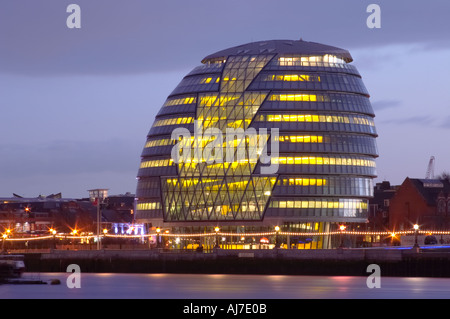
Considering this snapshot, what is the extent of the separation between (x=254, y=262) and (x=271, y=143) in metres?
37.0

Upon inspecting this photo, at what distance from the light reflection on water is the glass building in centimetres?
4463

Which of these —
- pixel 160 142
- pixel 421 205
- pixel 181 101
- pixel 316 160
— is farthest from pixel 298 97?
pixel 421 205

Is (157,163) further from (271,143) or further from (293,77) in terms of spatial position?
(293,77)

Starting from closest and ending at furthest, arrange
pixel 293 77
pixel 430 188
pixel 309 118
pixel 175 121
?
1. pixel 309 118
2. pixel 293 77
3. pixel 175 121
4. pixel 430 188

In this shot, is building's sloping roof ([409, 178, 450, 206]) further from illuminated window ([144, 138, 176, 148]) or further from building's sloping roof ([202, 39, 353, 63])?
illuminated window ([144, 138, 176, 148])

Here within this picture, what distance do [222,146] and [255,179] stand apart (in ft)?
19.8

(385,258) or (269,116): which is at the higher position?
(269,116)

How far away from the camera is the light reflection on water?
10294 centimetres

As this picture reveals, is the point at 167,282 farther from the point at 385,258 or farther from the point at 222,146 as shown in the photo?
the point at 222,146

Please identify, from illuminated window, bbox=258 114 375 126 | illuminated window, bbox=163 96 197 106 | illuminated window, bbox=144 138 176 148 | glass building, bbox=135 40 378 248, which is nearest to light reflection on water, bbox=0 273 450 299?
glass building, bbox=135 40 378 248

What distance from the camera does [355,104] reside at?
177 meters

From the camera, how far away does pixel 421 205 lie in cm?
19162
